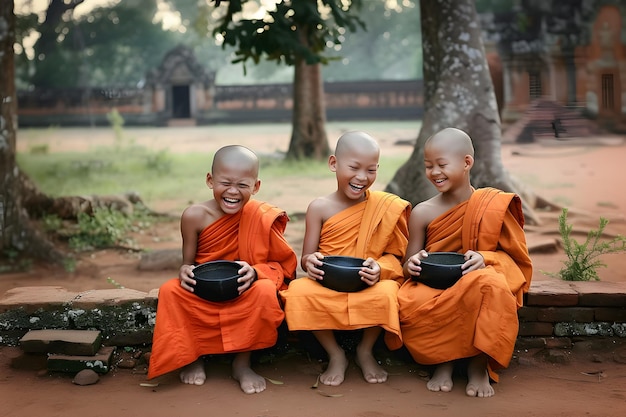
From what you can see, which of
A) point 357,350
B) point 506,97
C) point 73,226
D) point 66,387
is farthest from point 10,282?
point 506,97

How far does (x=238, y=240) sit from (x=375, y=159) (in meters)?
0.77

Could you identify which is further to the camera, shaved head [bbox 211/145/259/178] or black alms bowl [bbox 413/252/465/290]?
shaved head [bbox 211/145/259/178]

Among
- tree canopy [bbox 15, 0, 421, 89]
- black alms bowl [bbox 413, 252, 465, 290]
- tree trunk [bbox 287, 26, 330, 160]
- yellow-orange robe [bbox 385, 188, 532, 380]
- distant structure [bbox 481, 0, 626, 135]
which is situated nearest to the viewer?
yellow-orange robe [bbox 385, 188, 532, 380]

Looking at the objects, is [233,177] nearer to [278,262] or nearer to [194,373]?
[278,262]

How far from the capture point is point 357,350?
3496 millimetres

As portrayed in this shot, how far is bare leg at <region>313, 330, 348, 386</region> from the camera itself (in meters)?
3.37

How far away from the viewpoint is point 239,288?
335 cm

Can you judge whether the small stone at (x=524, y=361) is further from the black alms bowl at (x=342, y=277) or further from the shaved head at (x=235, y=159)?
the shaved head at (x=235, y=159)

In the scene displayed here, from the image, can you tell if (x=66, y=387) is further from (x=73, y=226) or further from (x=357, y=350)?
(x=73, y=226)

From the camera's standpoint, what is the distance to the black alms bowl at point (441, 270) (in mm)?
Result: 3305

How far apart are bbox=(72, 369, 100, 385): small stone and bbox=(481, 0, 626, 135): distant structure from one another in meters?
10.2

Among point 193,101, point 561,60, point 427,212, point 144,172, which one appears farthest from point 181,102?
point 427,212

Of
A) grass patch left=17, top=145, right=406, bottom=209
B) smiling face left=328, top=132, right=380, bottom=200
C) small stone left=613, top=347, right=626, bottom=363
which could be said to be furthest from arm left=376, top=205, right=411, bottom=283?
grass patch left=17, top=145, right=406, bottom=209

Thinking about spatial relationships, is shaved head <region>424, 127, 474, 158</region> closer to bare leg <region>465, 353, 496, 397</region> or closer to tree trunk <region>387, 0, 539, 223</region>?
bare leg <region>465, 353, 496, 397</region>
